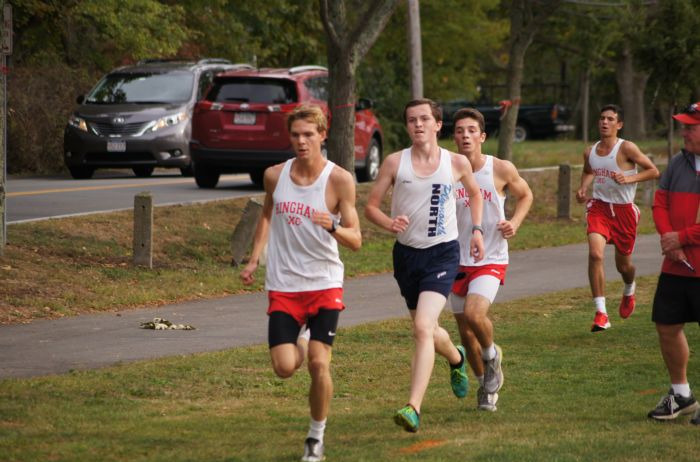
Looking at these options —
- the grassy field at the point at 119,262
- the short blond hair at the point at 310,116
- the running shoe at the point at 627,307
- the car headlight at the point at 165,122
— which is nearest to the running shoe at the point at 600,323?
the running shoe at the point at 627,307

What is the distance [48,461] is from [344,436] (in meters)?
1.72

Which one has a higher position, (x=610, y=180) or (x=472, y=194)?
(x=472, y=194)

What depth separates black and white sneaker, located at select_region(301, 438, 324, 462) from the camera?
6.92m

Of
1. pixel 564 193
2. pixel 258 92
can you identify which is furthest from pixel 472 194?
pixel 564 193

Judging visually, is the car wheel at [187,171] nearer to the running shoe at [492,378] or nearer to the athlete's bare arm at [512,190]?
the athlete's bare arm at [512,190]

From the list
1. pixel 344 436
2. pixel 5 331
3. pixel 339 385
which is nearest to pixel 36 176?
pixel 5 331

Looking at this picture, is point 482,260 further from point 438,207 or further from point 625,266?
point 625,266

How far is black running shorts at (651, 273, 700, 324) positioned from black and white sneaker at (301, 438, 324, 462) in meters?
2.45

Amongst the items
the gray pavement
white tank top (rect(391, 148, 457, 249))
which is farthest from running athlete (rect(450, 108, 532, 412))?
the gray pavement

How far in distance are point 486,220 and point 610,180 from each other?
14.6ft

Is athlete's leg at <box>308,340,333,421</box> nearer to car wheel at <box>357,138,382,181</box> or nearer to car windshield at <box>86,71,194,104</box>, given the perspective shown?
car wheel at <box>357,138,382,181</box>

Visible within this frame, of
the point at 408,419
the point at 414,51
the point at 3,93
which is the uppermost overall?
the point at 414,51

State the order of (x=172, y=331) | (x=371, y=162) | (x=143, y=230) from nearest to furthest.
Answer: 1. (x=172, y=331)
2. (x=143, y=230)
3. (x=371, y=162)

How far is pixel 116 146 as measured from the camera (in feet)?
78.7
